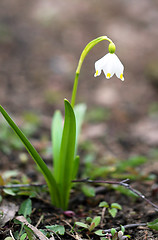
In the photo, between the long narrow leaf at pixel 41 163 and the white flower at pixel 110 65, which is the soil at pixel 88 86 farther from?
the white flower at pixel 110 65

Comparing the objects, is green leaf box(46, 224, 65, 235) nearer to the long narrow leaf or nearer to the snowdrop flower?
the long narrow leaf

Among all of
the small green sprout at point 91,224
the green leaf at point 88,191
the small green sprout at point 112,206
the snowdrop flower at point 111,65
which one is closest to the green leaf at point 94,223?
the small green sprout at point 91,224

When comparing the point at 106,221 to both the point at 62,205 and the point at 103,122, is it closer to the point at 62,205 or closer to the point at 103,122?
the point at 62,205

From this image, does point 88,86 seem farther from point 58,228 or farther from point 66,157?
point 58,228

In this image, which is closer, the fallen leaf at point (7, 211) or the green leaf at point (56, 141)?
the fallen leaf at point (7, 211)

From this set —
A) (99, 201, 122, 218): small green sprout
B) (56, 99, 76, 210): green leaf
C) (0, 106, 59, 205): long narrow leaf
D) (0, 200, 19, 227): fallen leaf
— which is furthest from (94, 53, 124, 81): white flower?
(0, 200, 19, 227): fallen leaf

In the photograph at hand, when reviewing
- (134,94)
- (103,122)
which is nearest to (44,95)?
(103,122)
